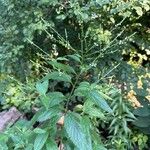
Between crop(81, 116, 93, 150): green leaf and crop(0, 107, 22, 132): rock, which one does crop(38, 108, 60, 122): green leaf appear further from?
crop(0, 107, 22, 132): rock

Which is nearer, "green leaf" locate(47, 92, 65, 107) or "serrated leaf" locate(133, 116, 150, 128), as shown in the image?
"green leaf" locate(47, 92, 65, 107)

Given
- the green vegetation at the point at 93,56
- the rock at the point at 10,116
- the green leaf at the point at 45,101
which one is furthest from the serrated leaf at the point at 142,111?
the green leaf at the point at 45,101

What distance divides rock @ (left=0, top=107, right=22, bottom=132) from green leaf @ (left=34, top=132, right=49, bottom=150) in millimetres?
1584

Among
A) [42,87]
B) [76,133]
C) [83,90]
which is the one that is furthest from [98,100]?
[42,87]

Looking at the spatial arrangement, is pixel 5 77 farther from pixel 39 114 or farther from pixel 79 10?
pixel 39 114

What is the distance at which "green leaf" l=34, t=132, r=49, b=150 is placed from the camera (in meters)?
2.27

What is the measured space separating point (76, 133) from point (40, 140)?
0.70 feet

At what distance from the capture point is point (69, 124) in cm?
225

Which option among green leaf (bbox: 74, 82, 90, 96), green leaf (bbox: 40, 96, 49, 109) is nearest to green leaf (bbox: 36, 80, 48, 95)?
green leaf (bbox: 40, 96, 49, 109)

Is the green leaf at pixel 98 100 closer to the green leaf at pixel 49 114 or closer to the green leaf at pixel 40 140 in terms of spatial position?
the green leaf at pixel 49 114

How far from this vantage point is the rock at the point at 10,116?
3.90m

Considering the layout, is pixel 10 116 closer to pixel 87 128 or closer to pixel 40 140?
pixel 40 140

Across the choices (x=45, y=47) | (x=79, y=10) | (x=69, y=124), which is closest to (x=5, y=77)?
(x=45, y=47)

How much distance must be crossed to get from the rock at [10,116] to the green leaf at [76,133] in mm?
1724
